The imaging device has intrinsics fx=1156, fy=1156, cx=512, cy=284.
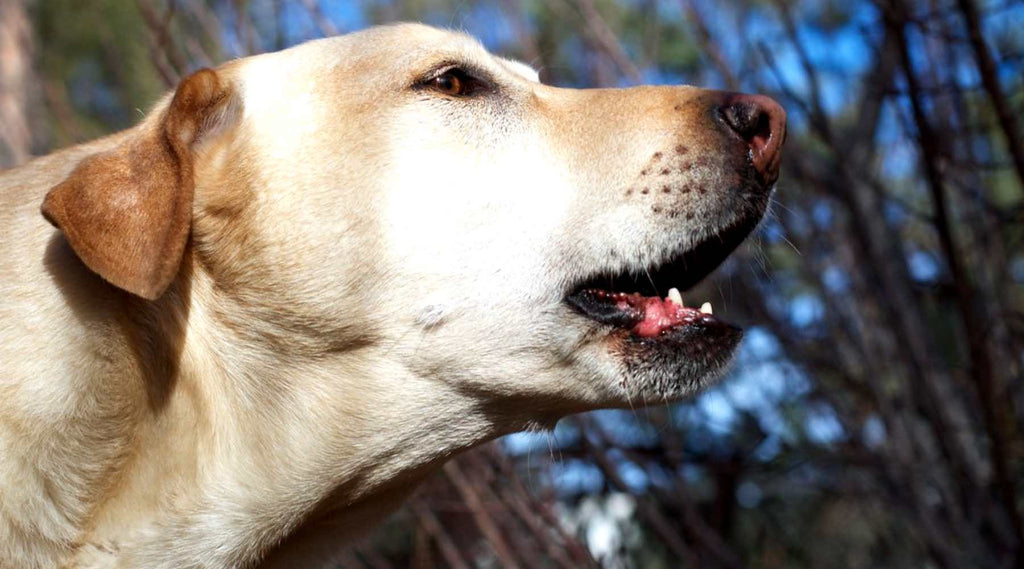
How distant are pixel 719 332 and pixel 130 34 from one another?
11.0 metres

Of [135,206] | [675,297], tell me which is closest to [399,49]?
[135,206]

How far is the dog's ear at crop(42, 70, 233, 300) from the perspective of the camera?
2.13 meters

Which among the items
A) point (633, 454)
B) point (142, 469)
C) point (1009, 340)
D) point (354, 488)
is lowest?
point (633, 454)

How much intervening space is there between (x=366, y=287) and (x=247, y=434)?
390mm

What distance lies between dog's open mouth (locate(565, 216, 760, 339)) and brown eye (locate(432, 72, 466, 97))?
548 millimetres

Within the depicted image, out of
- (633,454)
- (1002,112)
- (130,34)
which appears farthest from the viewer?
(130,34)

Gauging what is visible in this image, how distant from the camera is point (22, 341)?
218cm

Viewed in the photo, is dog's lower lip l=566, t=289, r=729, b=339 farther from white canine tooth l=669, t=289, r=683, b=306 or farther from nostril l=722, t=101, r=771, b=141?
nostril l=722, t=101, r=771, b=141

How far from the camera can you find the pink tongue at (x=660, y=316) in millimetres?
2422

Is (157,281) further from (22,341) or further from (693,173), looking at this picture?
(693,173)

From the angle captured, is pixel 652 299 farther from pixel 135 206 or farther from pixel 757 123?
pixel 135 206

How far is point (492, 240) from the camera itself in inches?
93.3

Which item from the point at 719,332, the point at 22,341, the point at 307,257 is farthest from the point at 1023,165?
the point at 22,341

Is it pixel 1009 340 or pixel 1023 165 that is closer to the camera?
pixel 1023 165
